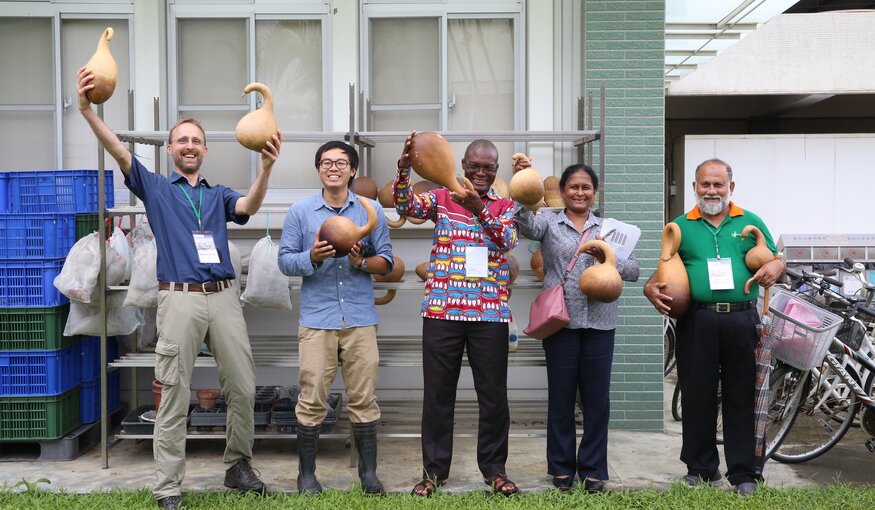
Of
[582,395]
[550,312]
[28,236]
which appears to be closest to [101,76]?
[28,236]

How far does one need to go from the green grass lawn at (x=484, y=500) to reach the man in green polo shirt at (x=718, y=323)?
0.19 m

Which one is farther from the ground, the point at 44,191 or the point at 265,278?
the point at 44,191

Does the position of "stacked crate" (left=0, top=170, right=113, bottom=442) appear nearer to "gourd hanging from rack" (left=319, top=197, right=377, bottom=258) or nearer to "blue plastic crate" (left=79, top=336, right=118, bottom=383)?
"blue plastic crate" (left=79, top=336, right=118, bottom=383)

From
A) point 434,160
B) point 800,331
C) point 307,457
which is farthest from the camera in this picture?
point 800,331

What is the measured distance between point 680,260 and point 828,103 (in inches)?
272

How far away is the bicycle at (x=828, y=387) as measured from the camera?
4.31 meters

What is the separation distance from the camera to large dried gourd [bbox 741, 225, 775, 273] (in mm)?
3693

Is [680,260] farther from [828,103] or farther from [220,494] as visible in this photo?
[828,103]

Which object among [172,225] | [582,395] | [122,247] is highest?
[172,225]

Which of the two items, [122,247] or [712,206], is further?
[122,247]

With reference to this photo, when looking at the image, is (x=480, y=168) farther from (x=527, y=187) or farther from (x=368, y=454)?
(x=368, y=454)

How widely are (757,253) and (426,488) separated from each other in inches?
75.4

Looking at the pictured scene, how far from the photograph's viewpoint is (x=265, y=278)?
432cm

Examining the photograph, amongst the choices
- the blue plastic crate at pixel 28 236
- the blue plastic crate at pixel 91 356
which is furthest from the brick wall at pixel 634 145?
the blue plastic crate at pixel 28 236
